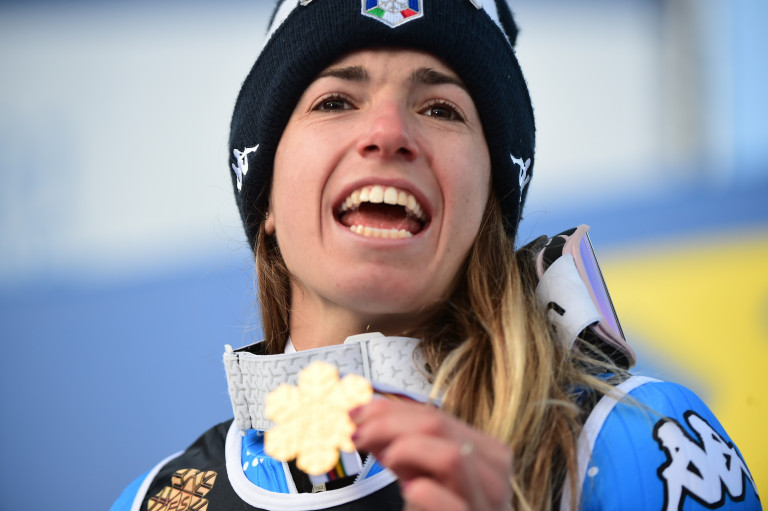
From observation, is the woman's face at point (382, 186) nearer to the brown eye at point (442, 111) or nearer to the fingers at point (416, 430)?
the brown eye at point (442, 111)

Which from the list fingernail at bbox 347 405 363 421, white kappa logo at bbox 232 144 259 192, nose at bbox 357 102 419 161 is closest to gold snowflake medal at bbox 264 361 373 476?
fingernail at bbox 347 405 363 421

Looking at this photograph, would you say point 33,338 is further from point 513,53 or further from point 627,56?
point 627,56

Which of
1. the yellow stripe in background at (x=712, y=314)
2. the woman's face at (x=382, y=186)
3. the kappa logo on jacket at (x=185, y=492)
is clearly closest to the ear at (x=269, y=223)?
the woman's face at (x=382, y=186)

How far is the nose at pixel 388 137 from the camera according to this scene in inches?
49.8

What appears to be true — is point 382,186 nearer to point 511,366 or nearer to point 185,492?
point 511,366

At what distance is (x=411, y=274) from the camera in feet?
4.25

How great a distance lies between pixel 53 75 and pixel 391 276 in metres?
3.16

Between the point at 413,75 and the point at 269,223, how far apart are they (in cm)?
45

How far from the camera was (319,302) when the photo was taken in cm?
149

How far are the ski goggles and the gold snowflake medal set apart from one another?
51 cm

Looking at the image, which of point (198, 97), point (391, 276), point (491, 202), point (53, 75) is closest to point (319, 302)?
point (391, 276)

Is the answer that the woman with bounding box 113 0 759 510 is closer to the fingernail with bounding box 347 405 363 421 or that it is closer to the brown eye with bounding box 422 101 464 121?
the brown eye with bounding box 422 101 464 121

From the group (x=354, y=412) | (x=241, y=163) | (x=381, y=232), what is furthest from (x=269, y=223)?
(x=354, y=412)

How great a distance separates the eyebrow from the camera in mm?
1406
